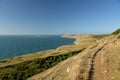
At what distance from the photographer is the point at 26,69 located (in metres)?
60.8

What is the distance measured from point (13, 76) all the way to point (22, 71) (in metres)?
4.44

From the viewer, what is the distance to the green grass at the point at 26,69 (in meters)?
53.9

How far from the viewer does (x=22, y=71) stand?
58.1 meters

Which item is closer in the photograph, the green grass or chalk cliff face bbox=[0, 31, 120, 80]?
chalk cliff face bbox=[0, 31, 120, 80]

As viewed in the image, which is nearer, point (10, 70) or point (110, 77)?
point (110, 77)

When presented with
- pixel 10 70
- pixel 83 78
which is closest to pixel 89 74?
pixel 83 78

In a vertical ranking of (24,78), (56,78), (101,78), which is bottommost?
(24,78)

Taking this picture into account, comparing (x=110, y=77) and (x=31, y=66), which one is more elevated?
(x=110, y=77)

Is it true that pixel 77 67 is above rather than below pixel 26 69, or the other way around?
above

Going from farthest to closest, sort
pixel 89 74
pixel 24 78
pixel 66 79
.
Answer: pixel 24 78, pixel 66 79, pixel 89 74

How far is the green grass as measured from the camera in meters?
53.9

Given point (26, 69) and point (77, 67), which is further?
point (26, 69)

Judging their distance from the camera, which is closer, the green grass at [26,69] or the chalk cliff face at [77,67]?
the chalk cliff face at [77,67]

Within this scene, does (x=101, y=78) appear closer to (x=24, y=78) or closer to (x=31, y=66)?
(x=24, y=78)
